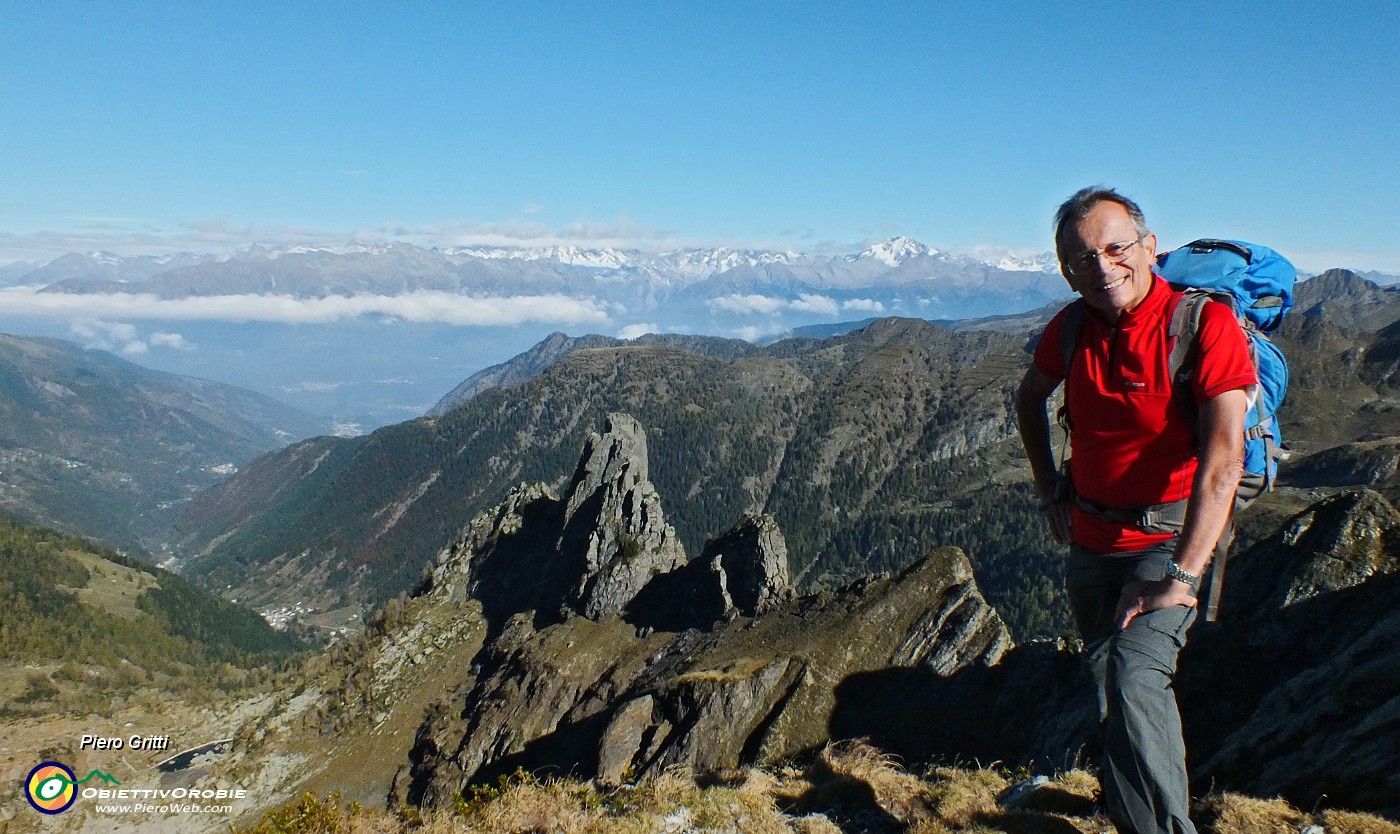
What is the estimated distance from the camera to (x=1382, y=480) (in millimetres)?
155500

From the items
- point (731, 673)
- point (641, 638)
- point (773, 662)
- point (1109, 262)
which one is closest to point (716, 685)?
point (731, 673)

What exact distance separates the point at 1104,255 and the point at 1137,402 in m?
1.32

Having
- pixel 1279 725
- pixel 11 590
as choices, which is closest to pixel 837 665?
pixel 1279 725

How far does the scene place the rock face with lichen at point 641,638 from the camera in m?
41.9

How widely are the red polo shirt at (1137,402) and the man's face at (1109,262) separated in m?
0.18

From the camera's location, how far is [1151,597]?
5980 millimetres

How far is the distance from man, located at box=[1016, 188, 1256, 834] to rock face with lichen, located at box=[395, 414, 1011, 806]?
10444mm

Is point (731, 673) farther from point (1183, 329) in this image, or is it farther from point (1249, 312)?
point (1183, 329)

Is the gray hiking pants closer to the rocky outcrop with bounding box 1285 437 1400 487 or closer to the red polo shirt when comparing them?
the red polo shirt

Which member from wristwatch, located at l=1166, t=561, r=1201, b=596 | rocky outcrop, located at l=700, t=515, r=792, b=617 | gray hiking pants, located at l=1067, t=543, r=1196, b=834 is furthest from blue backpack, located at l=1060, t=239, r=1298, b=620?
rocky outcrop, located at l=700, t=515, r=792, b=617

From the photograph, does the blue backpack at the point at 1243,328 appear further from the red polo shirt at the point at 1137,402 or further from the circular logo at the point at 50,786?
the circular logo at the point at 50,786

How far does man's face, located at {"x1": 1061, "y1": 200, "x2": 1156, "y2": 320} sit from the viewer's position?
20.2 feet

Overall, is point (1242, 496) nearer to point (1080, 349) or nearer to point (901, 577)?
point (1080, 349)

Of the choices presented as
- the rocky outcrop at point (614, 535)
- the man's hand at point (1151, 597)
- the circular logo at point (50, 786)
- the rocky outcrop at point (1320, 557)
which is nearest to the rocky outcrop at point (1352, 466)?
the rocky outcrop at point (614, 535)
